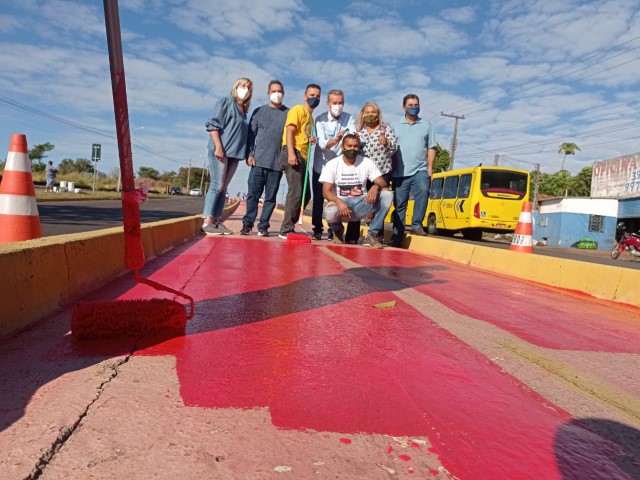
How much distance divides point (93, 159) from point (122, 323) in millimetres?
30466

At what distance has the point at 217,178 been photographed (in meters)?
6.63

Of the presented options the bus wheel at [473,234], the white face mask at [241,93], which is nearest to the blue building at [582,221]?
the bus wheel at [473,234]

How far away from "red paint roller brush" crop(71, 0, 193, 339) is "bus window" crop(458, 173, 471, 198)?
16767 millimetres

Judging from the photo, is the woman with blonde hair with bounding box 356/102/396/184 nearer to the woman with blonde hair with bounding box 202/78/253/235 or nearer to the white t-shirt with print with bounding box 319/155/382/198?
the white t-shirt with print with bounding box 319/155/382/198

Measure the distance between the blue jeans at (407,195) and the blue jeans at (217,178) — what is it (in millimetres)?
2325

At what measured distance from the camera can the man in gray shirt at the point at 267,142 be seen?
6543mm

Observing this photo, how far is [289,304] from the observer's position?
2.63 metres

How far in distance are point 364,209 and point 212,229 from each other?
2.32m

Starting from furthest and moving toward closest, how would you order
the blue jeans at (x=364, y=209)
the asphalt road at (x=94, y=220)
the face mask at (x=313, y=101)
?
the asphalt road at (x=94, y=220), the face mask at (x=313, y=101), the blue jeans at (x=364, y=209)

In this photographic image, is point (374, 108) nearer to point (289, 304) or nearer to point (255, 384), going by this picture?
point (289, 304)

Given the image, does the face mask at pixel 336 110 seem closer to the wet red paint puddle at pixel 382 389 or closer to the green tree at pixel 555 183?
the wet red paint puddle at pixel 382 389

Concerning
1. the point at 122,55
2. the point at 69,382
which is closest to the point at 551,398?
the point at 69,382

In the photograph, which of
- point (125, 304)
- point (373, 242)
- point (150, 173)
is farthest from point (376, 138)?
point (150, 173)

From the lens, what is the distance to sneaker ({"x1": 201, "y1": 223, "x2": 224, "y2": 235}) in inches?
279
